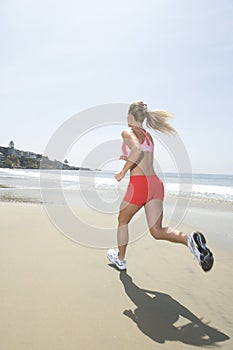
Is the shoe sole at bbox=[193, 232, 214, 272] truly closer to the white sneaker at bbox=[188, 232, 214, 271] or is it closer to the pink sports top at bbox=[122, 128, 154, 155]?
the white sneaker at bbox=[188, 232, 214, 271]

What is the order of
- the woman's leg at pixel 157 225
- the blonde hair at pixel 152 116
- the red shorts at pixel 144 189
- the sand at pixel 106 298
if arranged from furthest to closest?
the blonde hair at pixel 152 116, the red shorts at pixel 144 189, the woman's leg at pixel 157 225, the sand at pixel 106 298

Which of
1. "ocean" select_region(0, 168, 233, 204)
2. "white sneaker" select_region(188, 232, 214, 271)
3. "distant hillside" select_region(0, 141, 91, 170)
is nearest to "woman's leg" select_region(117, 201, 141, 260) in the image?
"white sneaker" select_region(188, 232, 214, 271)

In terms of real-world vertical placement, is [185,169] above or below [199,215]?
above

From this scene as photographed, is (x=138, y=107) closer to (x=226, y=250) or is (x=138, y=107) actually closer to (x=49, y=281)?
(x=49, y=281)

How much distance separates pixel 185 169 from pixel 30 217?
2812 millimetres

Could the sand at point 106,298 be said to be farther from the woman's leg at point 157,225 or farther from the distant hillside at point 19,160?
the distant hillside at point 19,160

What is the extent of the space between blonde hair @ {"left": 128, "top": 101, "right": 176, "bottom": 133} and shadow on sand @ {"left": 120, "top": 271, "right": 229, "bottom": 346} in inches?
67.8

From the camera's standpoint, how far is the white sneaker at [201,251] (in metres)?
2.54

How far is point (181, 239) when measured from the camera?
111 inches

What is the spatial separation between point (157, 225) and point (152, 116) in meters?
1.20

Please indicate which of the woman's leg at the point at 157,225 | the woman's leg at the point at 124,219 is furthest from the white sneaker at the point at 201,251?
the woman's leg at the point at 124,219

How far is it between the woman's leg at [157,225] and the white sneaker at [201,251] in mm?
202

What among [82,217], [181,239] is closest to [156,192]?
[181,239]

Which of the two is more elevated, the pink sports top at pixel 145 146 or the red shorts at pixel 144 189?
the pink sports top at pixel 145 146
